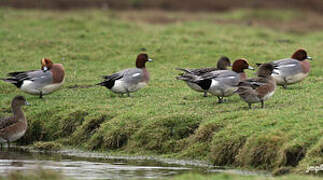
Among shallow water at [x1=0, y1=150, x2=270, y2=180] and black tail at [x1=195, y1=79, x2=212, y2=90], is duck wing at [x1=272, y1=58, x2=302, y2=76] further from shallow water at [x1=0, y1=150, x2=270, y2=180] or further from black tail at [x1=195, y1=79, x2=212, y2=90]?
shallow water at [x1=0, y1=150, x2=270, y2=180]

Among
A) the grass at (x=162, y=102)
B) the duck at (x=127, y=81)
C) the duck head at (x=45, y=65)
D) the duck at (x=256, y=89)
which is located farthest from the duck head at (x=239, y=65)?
the duck head at (x=45, y=65)

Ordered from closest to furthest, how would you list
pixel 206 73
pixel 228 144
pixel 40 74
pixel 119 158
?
pixel 228 144 → pixel 119 158 → pixel 206 73 → pixel 40 74

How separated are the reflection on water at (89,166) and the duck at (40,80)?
10.5 feet

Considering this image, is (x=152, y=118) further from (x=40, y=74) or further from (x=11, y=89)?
(x=11, y=89)

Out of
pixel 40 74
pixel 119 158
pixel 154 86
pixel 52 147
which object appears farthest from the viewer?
pixel 154 86

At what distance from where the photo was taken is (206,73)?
14711 mm

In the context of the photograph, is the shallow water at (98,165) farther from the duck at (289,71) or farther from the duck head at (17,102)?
the duck at (289,71)

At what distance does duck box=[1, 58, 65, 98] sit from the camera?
16031mm

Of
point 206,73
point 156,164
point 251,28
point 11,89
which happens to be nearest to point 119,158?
point 156,164

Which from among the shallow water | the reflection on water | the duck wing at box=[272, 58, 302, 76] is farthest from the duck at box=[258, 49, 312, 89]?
the reflection on water

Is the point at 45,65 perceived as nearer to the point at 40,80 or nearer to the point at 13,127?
the point at 40,80

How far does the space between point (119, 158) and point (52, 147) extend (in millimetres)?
1830

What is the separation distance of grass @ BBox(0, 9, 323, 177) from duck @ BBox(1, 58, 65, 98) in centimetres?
34

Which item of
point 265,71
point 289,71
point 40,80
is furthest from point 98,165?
point 289,71
